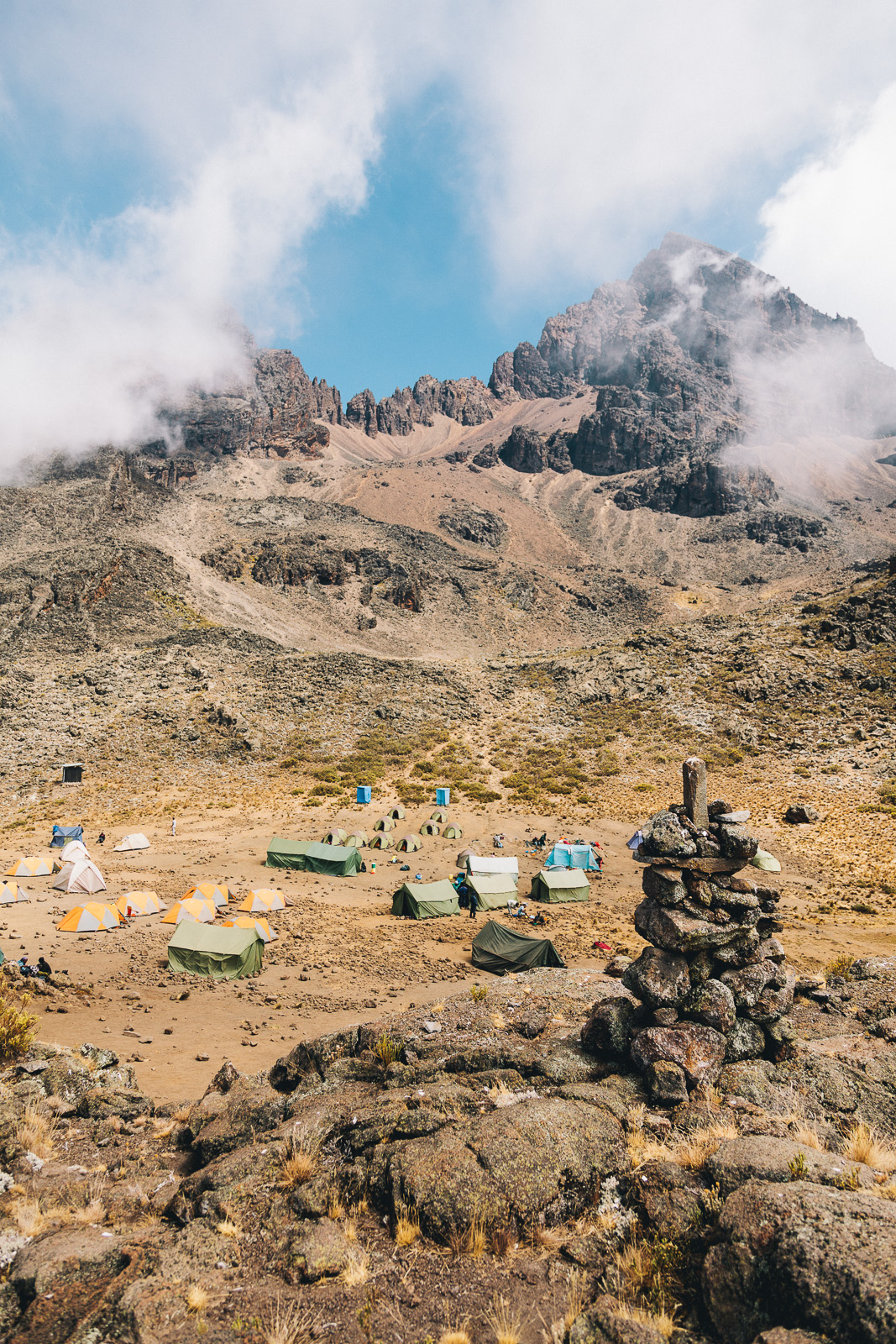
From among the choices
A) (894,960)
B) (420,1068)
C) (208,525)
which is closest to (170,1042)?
(420,1068)

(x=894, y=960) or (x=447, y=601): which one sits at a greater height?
(x=447, y=601)

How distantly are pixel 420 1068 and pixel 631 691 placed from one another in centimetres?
5436

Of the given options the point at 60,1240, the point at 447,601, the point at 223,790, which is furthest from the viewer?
the point at 447,601

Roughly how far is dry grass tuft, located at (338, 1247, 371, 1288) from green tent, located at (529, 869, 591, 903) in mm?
22838

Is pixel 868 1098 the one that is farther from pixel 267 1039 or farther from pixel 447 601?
pixel 447 601

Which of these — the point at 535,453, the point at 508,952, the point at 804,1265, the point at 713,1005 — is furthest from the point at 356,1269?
the point at 535,453

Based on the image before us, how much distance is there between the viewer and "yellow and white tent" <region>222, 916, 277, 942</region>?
2139 cm

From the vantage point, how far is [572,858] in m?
31.7

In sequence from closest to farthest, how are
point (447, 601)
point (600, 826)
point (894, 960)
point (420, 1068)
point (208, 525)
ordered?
point (420, 1068)
point (894, 960)
point (600, 826)
point (447, 601)
point (208, 525)

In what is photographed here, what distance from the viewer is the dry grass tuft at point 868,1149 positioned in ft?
20.9

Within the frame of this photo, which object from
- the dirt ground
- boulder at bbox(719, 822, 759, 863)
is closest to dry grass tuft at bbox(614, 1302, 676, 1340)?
boulder at bbox(719, 822, 759, 863)

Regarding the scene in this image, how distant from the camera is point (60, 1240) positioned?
6.75 metres

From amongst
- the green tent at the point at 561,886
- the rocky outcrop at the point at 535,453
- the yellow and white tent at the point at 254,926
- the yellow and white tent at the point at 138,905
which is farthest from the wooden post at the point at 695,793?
the rocky outcrop at the point at 535,453

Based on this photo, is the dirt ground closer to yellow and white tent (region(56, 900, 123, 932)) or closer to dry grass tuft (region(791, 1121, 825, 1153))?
yellow and white tent (region(56, 900, 123, 932))
